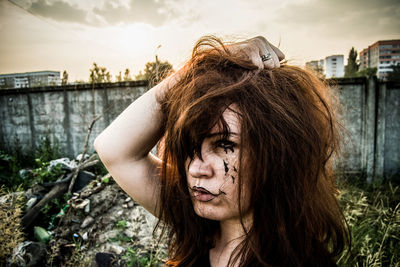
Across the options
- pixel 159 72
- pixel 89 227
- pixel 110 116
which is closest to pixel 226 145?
pixel 159 72

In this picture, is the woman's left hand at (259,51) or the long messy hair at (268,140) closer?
the long messy hair at (268,140)

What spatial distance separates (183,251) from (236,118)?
2.49ft

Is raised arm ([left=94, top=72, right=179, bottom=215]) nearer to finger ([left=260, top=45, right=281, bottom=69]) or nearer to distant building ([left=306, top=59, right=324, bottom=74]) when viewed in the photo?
finger ([left=260, top=45, right=281, bottom=69])

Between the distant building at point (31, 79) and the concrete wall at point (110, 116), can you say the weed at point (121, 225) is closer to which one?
the concrete wall at point (110, 116)

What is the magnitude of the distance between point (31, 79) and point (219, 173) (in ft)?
32.6

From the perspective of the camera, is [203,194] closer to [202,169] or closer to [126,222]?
[202,169]

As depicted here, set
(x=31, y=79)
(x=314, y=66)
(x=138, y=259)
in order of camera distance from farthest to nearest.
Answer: (x=31, y=79) → (x=138, y=259) → (x=314, y=66)

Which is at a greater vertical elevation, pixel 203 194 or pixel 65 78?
pixel 65 78

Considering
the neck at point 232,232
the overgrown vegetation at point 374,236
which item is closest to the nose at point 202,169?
the neck at point 232,232

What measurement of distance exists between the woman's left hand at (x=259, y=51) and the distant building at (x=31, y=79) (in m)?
8.51

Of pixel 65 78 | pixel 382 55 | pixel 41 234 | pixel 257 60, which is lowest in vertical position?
pixel 41 234

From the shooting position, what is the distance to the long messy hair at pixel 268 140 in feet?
2.76

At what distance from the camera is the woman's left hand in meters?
0.95

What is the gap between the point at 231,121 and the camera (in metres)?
0.83
